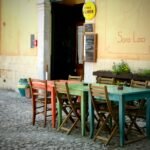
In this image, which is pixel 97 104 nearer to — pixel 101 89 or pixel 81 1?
pixel 101 89

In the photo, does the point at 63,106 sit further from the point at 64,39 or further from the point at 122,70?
the point at 64,39

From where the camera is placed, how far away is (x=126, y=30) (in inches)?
314

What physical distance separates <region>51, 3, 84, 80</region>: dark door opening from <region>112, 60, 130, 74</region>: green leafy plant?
2.91 m

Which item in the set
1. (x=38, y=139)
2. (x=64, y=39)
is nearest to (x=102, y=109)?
(x=38, y=139)

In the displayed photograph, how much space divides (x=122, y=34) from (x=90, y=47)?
104cm

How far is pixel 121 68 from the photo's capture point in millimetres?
7781

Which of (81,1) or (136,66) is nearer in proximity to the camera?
(136,66)

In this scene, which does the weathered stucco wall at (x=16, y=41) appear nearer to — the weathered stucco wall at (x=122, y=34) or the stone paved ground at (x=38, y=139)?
the weathered stucco wall at (x=122, y=34)

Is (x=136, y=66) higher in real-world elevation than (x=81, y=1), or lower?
lower

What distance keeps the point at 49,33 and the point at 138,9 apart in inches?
141

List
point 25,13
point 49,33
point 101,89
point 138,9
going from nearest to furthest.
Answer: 1. point 101,89
2. point 138,9
3. point 49,33
4. point 25,13

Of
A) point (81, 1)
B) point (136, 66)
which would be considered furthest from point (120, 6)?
point (81, 1)

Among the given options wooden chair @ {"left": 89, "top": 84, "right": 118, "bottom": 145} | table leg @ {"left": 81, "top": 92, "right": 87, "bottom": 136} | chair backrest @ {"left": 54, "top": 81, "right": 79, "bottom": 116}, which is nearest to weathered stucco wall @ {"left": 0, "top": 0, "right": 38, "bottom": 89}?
chair backrest @ {"left": 54, "top": 81, "right": 79, "bottom": 116}

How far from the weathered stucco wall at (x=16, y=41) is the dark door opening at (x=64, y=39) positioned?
652mm
